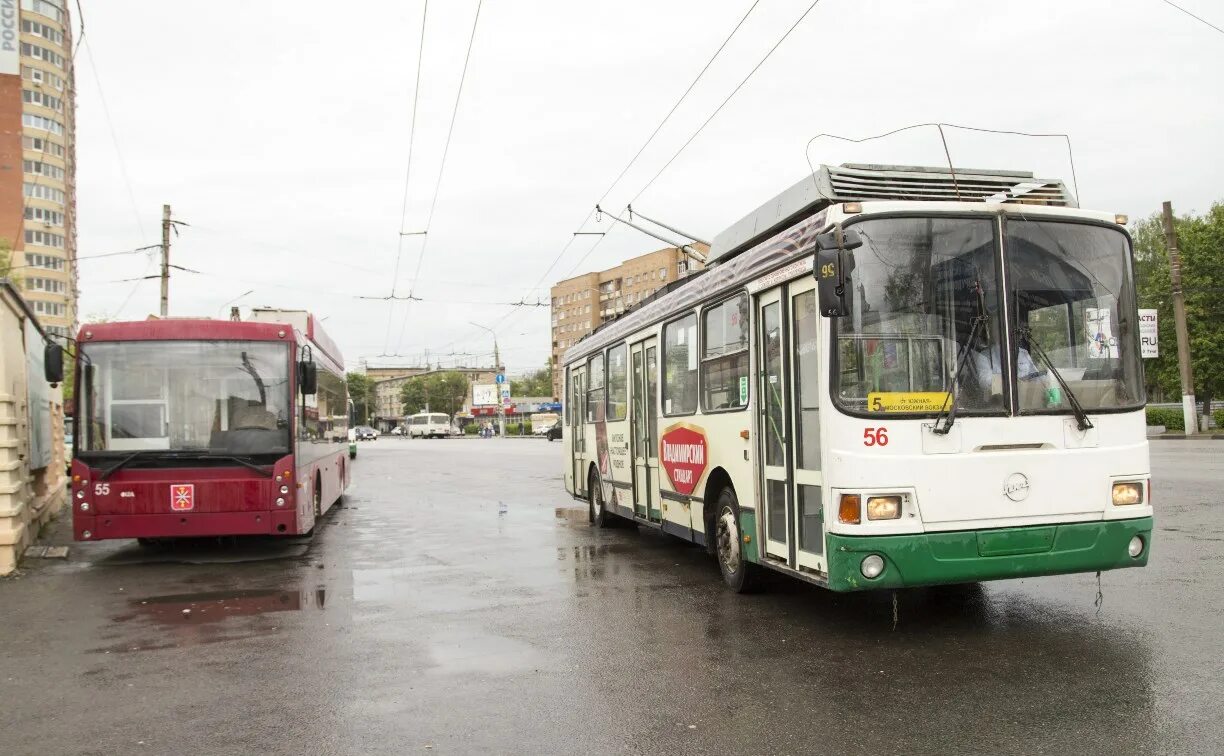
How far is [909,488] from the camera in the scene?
6.20 m

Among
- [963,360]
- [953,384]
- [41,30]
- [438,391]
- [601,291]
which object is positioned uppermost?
[41,30]

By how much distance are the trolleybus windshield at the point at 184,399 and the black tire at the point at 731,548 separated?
5.50 m

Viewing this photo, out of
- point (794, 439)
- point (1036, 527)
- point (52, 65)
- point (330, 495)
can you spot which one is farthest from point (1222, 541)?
point (52, 65)

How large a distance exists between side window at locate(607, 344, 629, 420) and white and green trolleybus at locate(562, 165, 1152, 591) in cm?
482

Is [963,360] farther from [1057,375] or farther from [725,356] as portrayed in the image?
[725,356]

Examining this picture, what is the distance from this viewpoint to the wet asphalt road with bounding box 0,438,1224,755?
4.85 meters

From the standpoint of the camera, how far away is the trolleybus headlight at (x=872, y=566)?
6.16 meters

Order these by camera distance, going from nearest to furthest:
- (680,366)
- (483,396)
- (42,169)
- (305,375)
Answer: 1. (680,366)
2. (305,375)
3. (42,169)
4. (483,396)

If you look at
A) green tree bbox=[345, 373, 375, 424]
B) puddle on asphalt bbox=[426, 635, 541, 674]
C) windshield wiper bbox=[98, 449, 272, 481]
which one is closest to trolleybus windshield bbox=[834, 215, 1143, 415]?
puddle on asphalt bbox=[426, 635, 541, 674]

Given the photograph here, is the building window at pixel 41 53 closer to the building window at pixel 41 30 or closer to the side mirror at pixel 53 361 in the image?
the building window at pixel 41 30

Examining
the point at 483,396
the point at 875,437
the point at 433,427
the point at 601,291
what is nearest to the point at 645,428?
the point at 875,437

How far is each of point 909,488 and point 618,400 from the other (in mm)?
6518

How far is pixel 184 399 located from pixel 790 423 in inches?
296

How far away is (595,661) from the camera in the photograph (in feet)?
20.9
